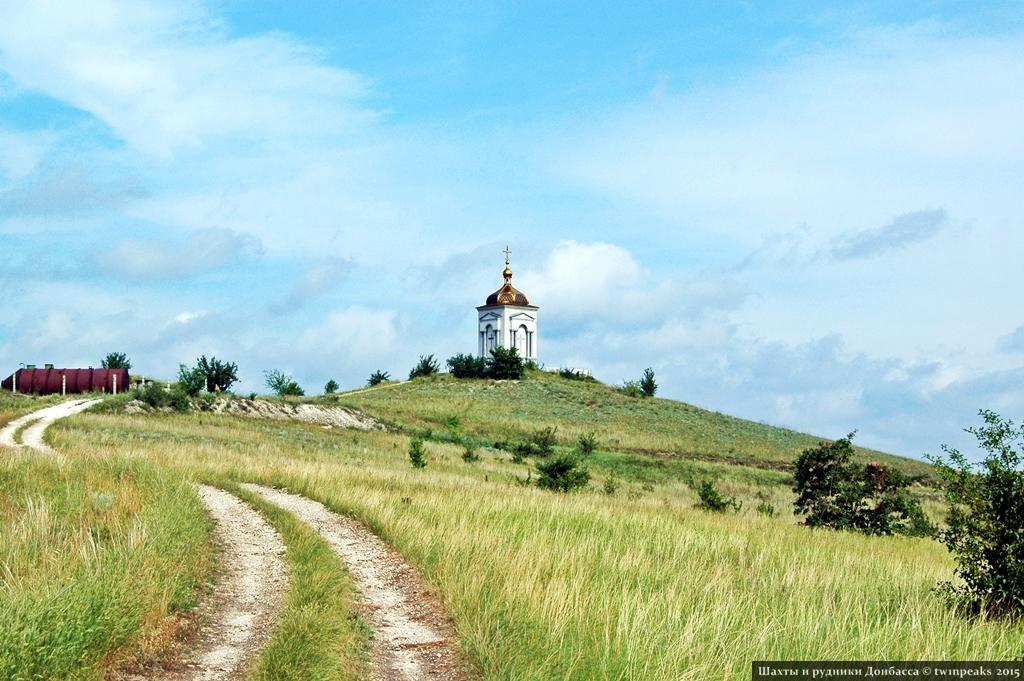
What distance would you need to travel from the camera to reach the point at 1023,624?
11.9m

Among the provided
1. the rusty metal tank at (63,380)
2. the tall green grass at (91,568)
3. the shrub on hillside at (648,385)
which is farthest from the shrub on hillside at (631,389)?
the tall green grass at (91,568)

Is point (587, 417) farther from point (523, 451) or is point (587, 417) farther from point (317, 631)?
point (317, 631)

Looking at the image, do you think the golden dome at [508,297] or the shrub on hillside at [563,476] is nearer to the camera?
the shrub on hillside at [563,476]

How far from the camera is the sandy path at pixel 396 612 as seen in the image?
28.7 feet

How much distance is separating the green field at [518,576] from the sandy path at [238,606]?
323mm

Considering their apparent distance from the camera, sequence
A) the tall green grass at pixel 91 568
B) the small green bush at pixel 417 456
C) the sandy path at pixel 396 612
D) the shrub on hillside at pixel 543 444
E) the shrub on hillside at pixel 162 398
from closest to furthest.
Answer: the tall green grass at pixel 91 568, the sandy path at pixel 396 612, the small green bush at pixel 417 456, the shrub on hillside at pixel 543 444, the shrub on hillside at pixel 162 398

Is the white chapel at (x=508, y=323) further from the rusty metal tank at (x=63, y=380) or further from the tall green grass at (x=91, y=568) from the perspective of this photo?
the tall green grass at (x=91, y=568)

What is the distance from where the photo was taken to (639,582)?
12.2 metres

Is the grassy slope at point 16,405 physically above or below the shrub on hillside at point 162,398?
below

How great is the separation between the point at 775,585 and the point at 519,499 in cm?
971

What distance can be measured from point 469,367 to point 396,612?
100 metres

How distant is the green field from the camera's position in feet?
28.4

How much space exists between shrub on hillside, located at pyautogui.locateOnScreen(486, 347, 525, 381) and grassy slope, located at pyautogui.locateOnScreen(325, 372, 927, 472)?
78.4 inches

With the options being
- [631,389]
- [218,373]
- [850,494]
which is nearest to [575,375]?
[631,389]
